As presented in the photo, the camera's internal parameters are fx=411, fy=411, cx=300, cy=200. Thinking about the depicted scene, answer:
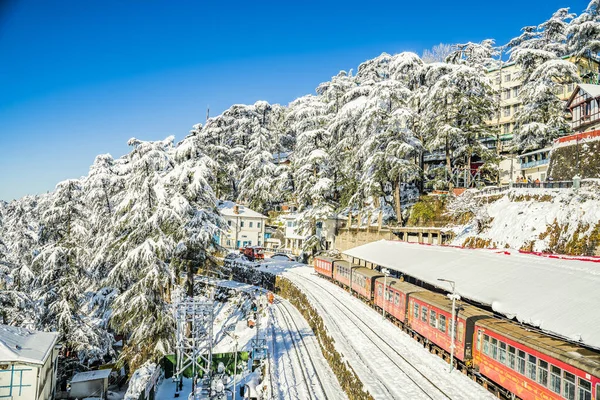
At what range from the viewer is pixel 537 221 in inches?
1094

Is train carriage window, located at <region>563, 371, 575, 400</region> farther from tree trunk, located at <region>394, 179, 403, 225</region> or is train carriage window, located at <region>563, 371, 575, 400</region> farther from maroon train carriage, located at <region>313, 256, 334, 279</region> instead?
tree trunk, located at <region>394, 179, 403, 225</region>

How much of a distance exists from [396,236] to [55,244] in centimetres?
3064

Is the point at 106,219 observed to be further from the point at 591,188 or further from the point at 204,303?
the point at 591,188

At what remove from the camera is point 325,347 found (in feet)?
75.2

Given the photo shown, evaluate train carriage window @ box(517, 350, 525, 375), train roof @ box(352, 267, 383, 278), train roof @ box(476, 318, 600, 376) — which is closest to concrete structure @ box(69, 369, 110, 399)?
train roof @ box(352, 267, 383, 278)

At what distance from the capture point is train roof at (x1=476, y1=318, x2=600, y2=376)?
1121cm

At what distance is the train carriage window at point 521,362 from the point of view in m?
13.7

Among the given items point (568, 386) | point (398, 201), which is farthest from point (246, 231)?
point (568, 386)

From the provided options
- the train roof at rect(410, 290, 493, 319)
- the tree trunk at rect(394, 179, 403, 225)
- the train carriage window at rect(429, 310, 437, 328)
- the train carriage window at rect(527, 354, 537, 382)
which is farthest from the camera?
the tree trunk at rect(394, 179, 403, 225)

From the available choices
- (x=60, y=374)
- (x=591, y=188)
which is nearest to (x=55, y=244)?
(x=60, y=374)

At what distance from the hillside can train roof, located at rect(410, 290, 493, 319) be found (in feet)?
29.5

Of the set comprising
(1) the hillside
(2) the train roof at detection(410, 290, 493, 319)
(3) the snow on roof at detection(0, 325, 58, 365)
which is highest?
(1) the hillside

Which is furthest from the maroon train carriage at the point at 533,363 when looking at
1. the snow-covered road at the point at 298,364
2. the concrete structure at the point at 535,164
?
the concrete structure at the point at 535,164

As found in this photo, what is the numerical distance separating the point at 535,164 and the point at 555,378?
3743 cm
